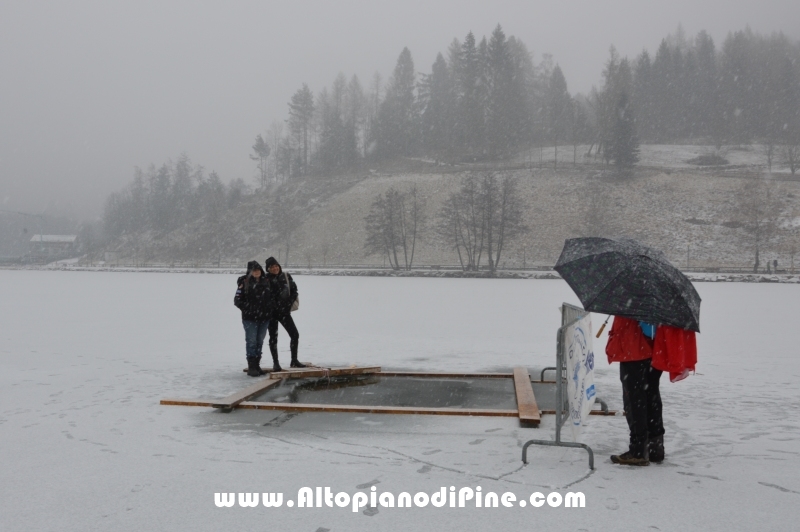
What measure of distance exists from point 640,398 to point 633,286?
103cm

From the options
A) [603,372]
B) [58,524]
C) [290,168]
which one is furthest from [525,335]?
[290,168]

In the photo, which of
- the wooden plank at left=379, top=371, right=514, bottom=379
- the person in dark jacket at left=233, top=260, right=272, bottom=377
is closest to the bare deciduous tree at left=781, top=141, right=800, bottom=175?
the wooden plank at left=379, top=371, right=514, bottom=379

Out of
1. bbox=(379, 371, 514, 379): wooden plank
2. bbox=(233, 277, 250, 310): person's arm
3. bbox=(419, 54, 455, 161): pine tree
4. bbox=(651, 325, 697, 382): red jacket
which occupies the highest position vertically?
bbox=(419, 54, 455, 161): pine tree

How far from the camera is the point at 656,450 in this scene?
221 inches

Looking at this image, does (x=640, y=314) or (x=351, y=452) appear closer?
(x=640, y=314)

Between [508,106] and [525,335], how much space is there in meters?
83.3

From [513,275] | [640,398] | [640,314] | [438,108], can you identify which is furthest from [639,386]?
[438,108]

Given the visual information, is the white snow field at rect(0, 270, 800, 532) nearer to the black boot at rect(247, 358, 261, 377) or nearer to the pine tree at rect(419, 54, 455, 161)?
the black boot at rect(247, 358, 261, 377)

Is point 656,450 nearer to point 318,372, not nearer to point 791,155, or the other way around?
point 318,372

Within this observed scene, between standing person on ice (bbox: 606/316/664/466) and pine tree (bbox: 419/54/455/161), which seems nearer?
standing person on ice (bbox: 606/316/664/466)

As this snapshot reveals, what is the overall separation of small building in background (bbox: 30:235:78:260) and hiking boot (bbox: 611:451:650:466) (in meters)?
120

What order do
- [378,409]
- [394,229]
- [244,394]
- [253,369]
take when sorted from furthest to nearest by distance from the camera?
[394,229] → [253,369] → [244,394] → [378,409]

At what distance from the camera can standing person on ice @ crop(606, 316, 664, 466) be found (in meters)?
5.43

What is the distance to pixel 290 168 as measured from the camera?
11406 cm
